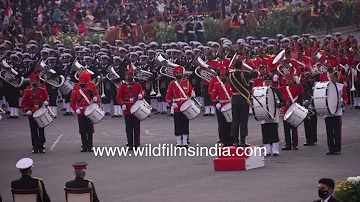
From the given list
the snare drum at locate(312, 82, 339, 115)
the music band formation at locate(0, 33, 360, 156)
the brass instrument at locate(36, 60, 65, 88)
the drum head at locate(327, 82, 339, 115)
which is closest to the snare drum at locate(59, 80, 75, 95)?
the music band formation at locate(0, 33, 360, 156)

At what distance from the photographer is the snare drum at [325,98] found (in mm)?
22875

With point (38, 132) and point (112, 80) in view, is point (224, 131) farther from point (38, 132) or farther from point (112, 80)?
point (112, 80)

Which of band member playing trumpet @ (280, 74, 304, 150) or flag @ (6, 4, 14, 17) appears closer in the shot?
band member playing trumpet @ (280, 74, 304, 150)

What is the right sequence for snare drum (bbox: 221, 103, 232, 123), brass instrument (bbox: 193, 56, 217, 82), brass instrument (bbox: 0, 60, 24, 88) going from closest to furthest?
1. snare drum (bbox: 221, 103, 232, 123)
2. brass instrument (bbox: 193, 56, 217, 82)
3. brass instrument (bbox: 0, 60, 24, 88)

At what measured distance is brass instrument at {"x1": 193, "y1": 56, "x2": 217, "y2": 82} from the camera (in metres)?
30.1

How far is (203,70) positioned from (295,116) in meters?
7.83

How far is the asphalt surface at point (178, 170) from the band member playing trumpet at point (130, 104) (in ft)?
3.18

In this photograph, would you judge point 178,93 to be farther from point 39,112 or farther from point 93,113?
point 39,112

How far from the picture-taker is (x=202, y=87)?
33.8 m

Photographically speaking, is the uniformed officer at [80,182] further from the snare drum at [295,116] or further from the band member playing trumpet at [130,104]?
the band member playing trumpet at [130,104]

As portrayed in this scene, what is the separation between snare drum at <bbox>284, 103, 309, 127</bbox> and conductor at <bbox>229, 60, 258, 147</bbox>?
4.54ft

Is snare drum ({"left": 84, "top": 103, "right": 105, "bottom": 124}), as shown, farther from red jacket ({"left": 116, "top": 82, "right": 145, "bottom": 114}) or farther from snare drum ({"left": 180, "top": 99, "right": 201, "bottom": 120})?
snare drum ({"left": 180, "top": 99, "right": 201, "bottom": 120})

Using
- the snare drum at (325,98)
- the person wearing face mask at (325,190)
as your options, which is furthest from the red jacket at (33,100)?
the person wearing face mask at (325,190)

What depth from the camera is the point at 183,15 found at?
47.1 metres
